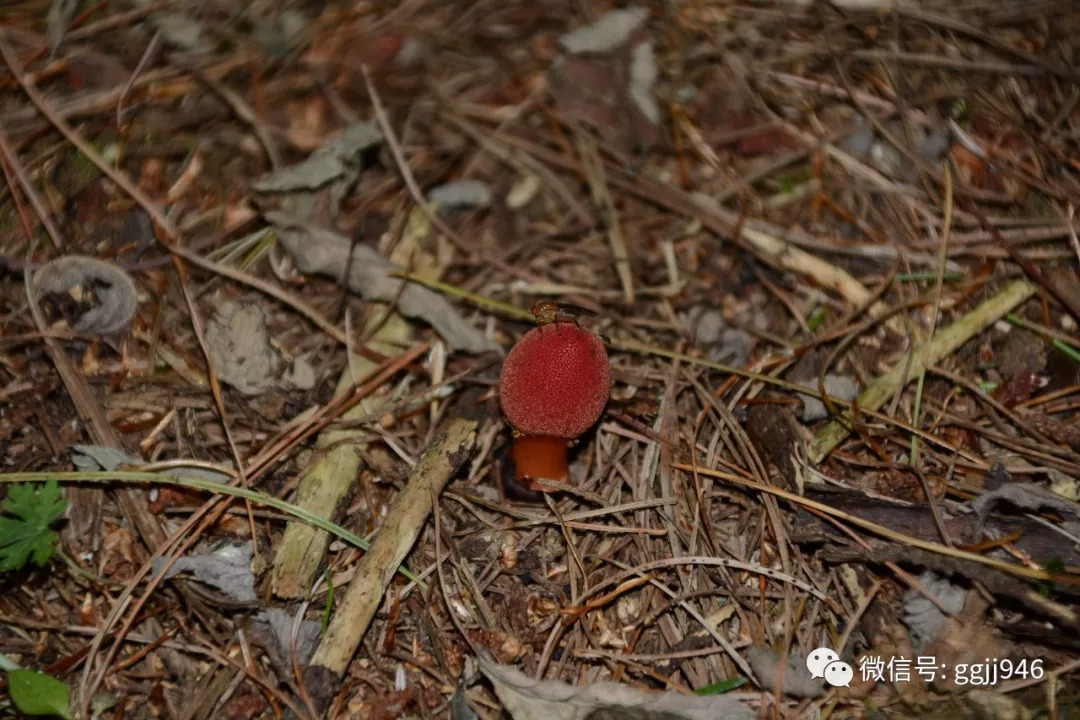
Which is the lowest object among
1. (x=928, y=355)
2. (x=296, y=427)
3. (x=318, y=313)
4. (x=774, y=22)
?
(x=928, y=355)

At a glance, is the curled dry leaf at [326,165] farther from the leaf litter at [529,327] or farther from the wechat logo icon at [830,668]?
the wechat logo icon at [830,668]

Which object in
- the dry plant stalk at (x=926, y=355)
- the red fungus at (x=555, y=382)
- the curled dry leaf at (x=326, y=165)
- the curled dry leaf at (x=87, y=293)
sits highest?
the curled dry leaf at (x=326, y=165)

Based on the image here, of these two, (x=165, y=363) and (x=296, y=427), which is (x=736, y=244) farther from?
(x=165, y=363)

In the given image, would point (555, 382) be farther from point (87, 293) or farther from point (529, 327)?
point (87, 293)

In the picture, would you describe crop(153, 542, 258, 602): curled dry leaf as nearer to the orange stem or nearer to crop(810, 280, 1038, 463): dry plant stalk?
the orange stem

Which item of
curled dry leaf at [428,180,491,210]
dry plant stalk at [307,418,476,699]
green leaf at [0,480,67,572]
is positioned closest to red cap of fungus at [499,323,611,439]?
dry plant stalk at [307,418,476,699]

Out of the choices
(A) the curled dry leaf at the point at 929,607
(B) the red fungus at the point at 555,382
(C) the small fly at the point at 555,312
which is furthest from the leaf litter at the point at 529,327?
(C) the small fly at the point at 555,312

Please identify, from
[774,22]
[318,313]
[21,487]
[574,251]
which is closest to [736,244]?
[574,251]
